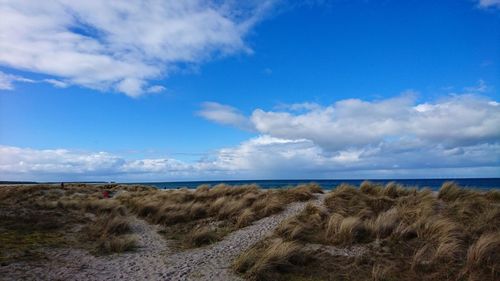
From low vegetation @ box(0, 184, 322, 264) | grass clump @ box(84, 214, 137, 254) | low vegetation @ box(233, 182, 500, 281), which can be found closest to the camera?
low vegetation @ box(233, 182, 500, 281)

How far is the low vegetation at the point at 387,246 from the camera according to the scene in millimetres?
9398

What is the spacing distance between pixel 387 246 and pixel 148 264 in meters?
6.81

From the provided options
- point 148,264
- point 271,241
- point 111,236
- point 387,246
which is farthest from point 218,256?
point 111,236

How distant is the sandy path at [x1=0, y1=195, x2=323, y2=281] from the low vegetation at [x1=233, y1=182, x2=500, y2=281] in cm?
80

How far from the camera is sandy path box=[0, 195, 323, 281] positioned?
996 cm

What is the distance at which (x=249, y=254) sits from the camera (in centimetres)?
1051

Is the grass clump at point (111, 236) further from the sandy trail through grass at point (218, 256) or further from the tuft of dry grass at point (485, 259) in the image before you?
the tuft of dry grass at point (485, 259)

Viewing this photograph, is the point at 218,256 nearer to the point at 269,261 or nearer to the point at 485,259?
the point at 269,261

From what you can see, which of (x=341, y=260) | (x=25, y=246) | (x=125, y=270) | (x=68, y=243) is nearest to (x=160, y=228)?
(x=68, y=243)

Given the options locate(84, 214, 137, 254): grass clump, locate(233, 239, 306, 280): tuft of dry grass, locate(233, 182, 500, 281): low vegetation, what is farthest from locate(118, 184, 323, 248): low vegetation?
locate(233, 239, 306, 280): tuft of dry grass

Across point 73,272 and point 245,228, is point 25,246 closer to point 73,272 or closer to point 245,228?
point 73,272

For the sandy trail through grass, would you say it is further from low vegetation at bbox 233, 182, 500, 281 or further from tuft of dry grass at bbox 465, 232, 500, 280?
tuft of dry grass at bbox 465, 232, 500, 280

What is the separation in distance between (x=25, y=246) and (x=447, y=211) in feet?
47.7

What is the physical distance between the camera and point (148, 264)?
37.0 ft
